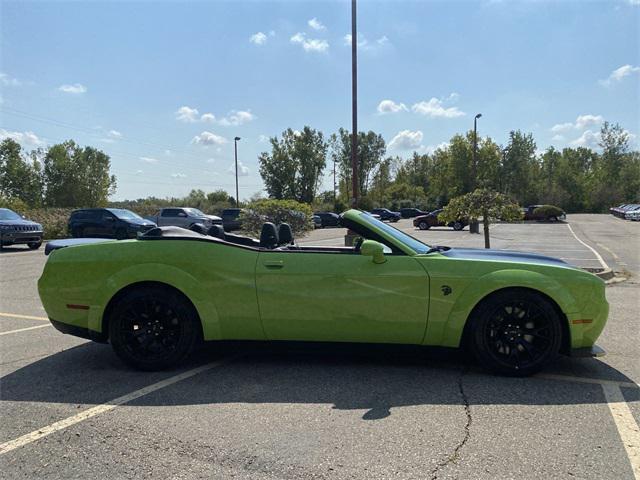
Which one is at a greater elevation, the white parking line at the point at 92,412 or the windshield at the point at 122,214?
the windshield at the point at 122,214

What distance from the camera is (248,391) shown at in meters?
3.58

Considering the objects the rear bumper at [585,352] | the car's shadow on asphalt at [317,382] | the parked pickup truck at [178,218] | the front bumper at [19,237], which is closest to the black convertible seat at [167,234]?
the car's shadow on asphalt at [317,382]

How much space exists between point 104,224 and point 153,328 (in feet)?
60.5

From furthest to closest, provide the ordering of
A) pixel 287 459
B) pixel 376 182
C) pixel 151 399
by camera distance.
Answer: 1. pixel 376 182
2. pixel 151 399
3. pixel 287 459

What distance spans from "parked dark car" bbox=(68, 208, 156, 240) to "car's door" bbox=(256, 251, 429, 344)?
18020 millimetres

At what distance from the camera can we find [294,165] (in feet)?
208

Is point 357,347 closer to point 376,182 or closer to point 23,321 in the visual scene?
point 23,321

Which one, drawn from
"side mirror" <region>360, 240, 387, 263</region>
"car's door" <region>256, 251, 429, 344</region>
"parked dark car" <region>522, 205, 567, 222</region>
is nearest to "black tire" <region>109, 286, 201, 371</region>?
"car's door" <region>256, 251, 429, 344</region>

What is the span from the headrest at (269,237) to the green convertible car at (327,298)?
0.25 meters

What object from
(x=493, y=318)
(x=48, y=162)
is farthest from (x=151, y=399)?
(x=48, y=162)

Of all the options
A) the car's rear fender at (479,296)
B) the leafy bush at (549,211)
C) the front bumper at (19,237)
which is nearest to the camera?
the car's rear fender at (479,296)

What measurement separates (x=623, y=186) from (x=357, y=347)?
267 ft

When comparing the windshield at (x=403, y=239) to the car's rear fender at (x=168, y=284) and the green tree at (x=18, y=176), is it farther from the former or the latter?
the green tree at (x=18, y=176)

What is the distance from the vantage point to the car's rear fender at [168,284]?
3.91 meters
